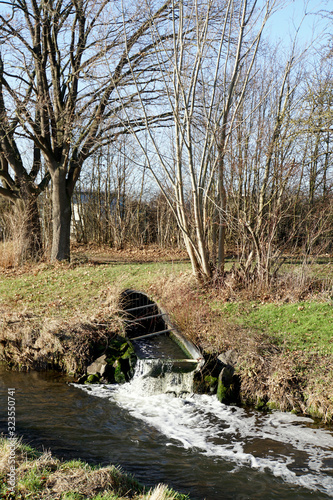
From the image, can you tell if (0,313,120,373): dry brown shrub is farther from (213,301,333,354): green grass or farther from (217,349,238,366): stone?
(213,301,333,354): green grass

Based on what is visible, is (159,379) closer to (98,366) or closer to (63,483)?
(98,366)

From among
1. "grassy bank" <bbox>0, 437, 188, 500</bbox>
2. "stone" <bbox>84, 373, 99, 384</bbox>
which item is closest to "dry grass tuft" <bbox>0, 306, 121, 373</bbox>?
"stone" <bbox>84, 373, 99, 384</bbox>

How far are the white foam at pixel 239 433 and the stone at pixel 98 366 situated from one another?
0.68 m

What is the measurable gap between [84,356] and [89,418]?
6.88 feet

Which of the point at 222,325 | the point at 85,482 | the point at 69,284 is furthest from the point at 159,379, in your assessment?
the point at 69,284

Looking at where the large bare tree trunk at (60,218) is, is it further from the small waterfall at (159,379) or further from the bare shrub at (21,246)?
the small waterfall at (159,379)

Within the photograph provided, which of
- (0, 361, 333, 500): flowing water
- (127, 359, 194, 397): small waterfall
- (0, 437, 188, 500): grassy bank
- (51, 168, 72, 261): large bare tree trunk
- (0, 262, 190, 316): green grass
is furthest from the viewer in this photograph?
(51, 168, 72, 261): large bare tree trunk

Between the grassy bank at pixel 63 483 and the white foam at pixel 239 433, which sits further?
the white foam at pixel 239 433

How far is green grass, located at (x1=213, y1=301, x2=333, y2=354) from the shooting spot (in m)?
7.91

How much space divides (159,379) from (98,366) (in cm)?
137

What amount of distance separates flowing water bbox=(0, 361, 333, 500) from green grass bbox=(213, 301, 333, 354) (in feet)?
5.05

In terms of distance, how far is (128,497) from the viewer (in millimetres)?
4176

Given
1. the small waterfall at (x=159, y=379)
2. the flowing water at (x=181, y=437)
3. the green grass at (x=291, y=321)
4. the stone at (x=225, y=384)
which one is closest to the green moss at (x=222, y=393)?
the stone at (x=225, y=384)

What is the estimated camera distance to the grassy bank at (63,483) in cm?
390
